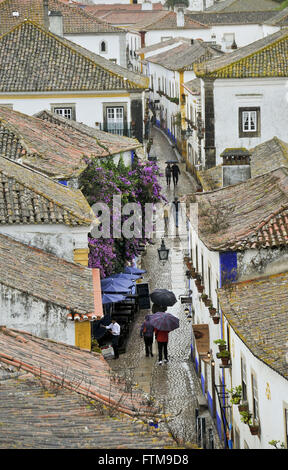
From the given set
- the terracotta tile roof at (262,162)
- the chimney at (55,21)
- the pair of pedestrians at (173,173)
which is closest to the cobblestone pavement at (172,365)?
the terracotta tile roof at (262,162)

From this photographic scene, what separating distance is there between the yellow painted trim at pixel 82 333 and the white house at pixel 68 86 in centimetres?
2753

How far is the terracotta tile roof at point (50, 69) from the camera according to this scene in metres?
45.3

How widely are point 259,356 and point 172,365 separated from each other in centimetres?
1307

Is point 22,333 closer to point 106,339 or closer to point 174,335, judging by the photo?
point 106,339

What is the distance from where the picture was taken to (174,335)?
32.2 m

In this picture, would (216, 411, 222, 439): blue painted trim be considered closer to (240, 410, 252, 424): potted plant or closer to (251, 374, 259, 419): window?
(240, 410, 252, 424): potted plant

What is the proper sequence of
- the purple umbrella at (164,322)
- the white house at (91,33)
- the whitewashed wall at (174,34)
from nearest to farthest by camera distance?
the purple umbrella at (164,322) < the white house at (91,33) < the whitewashed wall at (174,34)

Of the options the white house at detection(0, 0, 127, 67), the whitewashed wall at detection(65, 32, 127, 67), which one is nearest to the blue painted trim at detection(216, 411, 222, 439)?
the white house at detection(0, 0, 127, 67)

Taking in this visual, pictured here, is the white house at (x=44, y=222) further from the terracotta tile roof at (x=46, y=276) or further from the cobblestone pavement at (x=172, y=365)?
the cobblestone pavement at (x=172, y=365)

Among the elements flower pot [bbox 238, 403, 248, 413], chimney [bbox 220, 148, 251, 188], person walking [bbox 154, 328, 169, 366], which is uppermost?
chimney [bbox 220, 148, 251, 188]

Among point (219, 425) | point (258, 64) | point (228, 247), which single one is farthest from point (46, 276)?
point (258, 64)

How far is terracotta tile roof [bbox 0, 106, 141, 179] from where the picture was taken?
2816 centimetres

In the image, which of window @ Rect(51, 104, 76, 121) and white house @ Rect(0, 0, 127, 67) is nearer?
window @ Rect(51, 104, 76, 121)
